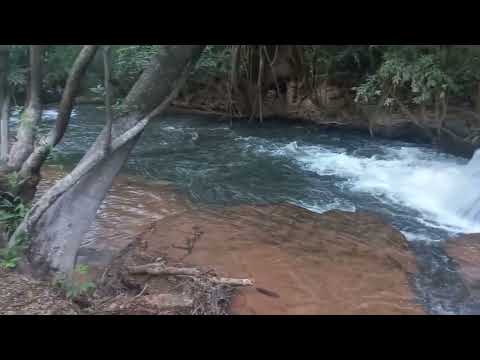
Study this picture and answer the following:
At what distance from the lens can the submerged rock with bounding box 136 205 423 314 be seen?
4109mm

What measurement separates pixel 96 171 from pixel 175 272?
46.7 inches

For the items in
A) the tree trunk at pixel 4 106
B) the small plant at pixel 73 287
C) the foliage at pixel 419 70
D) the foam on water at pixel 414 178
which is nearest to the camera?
the small plant at pixel 73 287

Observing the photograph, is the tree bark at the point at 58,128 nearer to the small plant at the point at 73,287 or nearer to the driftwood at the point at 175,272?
the small plant at the point at 73,287

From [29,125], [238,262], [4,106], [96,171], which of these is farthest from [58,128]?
[238,262]

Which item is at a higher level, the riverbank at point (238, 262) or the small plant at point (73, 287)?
the small plant at point (73, 287)

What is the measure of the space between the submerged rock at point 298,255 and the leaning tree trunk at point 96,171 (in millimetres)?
1050

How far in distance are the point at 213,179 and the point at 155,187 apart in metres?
1.13

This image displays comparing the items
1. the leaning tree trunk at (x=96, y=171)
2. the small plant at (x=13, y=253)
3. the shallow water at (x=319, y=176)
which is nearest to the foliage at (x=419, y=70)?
the shallow water at (x=319, y=176)

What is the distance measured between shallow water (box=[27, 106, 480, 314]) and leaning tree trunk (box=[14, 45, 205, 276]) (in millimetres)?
1121

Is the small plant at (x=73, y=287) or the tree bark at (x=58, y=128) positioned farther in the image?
the tree bark at (x=58, y=128)

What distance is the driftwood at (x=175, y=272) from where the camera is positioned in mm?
3793

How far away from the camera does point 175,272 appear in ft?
12.8

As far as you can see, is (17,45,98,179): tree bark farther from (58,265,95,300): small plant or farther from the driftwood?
the driftwood

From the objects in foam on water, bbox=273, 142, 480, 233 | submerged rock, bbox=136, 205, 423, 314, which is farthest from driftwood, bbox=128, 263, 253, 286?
foam on water, bbox=273, 142, 480, 233
